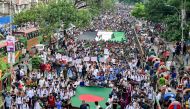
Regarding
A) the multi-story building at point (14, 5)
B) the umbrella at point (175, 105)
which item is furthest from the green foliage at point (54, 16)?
the umbrella at point (175, 105)

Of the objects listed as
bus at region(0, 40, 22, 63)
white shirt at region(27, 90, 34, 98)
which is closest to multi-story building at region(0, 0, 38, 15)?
bus at region(0, 40, 22, 63)

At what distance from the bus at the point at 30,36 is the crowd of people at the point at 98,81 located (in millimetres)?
4002

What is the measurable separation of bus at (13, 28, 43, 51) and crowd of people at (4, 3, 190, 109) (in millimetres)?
4002

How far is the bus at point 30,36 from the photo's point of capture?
141 ft

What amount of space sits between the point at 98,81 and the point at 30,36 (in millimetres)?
17927

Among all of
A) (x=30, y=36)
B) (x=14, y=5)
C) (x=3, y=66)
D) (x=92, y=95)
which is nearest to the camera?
(x=92, y=95)

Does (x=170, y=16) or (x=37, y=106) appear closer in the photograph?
(x=37, y=106)

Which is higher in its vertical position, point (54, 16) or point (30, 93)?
point (54, 16)

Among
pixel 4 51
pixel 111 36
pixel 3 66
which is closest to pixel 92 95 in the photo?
pixel 3 66

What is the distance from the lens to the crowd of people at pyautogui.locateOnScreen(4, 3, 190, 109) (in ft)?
75.5

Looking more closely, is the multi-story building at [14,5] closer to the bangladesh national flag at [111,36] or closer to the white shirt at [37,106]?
the bangladesh national flag at [111,36]

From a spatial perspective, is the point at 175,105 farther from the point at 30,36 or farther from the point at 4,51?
the point at 30,36

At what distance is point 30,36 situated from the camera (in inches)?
1807

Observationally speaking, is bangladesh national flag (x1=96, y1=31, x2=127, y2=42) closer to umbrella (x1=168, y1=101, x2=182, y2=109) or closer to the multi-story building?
the multi-story building
